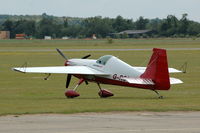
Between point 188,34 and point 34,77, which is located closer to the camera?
point 34,77

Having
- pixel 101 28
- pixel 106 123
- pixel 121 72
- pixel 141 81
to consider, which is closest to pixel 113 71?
pixel 121 72

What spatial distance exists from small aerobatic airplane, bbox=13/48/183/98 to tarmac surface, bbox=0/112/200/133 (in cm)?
356

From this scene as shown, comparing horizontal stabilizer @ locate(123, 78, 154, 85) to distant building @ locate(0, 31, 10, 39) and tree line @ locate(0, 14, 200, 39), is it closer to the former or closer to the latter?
tree line @ locate(0, 14, 200, 39)

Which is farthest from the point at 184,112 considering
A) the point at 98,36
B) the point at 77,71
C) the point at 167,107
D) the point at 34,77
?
the point at 98,36

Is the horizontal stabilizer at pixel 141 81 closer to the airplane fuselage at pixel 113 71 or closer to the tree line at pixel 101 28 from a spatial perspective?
the airplane fuselage at pixel 113 71

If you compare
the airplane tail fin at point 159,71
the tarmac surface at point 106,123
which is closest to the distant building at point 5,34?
the airplane tail fin at point 159,71

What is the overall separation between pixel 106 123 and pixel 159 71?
5.98 m

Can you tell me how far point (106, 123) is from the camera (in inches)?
655

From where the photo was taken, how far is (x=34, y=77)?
35875 mm

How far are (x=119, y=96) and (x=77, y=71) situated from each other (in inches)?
71.3

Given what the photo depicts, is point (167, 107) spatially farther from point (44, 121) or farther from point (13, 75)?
point (13, 75)

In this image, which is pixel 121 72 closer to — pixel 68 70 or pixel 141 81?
pixel 141 81

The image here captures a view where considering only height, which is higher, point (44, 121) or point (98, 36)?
point (44, 121)

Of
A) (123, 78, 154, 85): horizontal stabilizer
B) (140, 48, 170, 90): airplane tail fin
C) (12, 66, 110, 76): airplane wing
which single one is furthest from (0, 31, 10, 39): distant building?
(140, 48, 170, 90): airplane tail fin
